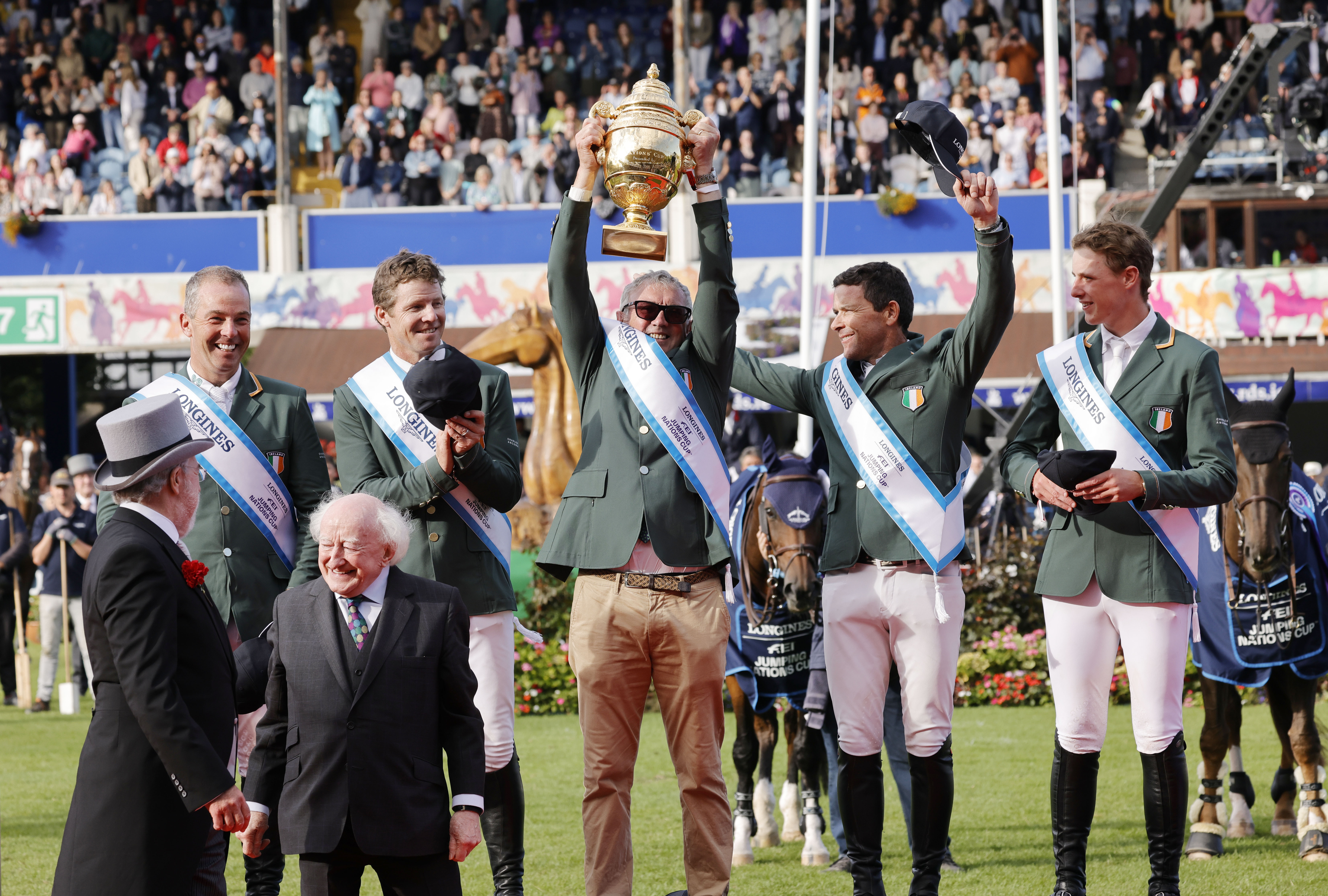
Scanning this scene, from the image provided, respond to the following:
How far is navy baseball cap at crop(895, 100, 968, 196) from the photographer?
473 cm

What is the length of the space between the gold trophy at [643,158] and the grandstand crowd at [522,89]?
1557 centimetres

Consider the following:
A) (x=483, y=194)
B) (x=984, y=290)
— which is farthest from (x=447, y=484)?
(x=483, y=194)

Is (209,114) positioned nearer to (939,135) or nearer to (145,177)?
(145,177)

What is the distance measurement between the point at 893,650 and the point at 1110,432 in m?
1.03

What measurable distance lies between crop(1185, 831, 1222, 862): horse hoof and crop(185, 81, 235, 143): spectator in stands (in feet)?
66.8

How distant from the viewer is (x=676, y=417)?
476 centimetres

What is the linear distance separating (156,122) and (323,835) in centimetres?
2268

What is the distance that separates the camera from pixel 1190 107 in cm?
2109

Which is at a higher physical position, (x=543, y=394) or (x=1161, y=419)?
(x=543, y=394)

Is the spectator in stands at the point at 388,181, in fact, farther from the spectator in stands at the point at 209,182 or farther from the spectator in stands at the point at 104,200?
the spectator in stands at the point at 104,200

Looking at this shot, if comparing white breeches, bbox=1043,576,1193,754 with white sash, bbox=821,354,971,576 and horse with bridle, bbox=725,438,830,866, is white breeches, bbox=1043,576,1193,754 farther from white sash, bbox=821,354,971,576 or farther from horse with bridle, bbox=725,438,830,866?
horse with bridle, bbox=725,438,830,866

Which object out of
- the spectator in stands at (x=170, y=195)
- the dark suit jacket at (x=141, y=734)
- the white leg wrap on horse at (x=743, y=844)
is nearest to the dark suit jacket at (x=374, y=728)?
the dark suit jacket at (x=141, y=734)

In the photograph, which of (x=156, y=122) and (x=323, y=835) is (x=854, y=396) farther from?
(x=156, y=122)

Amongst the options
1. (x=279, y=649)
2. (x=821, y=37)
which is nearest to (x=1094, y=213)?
(x=821, y=37)
